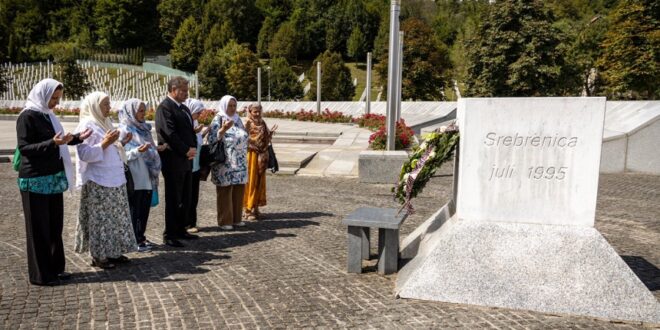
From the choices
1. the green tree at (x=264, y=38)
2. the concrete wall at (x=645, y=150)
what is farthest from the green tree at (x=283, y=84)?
the concrete wall at (x=645, y=150)

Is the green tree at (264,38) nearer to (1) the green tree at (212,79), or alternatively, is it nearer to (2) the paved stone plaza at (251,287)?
(1) the green tree at (212,79)

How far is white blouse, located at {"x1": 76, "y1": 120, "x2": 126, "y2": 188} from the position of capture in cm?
537

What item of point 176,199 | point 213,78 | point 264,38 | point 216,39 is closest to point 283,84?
point 213,78

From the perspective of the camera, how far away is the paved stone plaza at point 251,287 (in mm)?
4363

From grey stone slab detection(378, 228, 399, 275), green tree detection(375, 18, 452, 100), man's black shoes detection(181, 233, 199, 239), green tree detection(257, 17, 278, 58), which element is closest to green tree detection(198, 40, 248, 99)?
green tree detection(375, 18, 452, 100)

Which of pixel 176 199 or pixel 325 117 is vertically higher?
pixel 325 117

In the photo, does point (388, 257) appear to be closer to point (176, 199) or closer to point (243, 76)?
point (176, 199)

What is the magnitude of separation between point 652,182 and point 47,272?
12.5 meters

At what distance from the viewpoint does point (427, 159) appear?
536 cm

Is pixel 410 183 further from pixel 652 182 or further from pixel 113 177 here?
pixel 652 182

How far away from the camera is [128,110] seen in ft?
20.2

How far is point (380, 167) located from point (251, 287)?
7.30m

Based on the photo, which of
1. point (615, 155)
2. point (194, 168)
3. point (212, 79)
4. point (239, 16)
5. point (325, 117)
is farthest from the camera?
point (239, 16)

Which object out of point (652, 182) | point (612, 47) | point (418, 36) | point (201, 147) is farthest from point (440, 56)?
point (201, 147)
